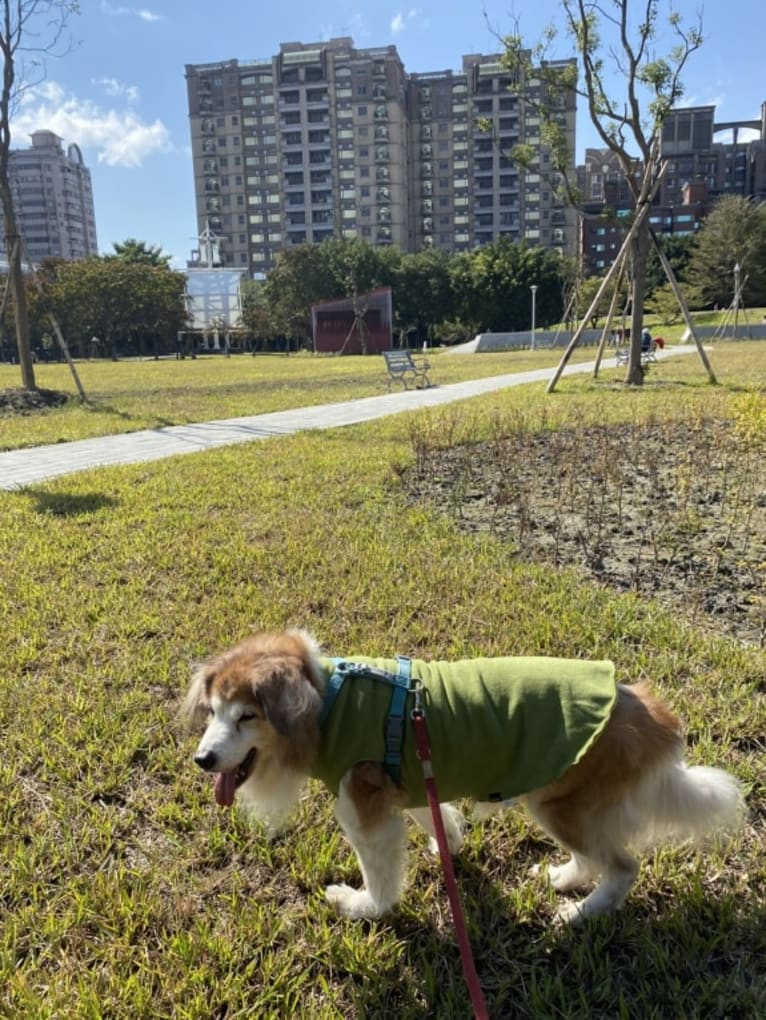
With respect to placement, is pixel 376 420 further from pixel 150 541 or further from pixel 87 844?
pixel 87 844

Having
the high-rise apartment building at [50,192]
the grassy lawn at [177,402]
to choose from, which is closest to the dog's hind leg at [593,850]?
the grassy lawn at [177,402]

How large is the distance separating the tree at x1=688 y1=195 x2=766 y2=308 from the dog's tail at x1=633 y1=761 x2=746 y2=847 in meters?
60.3

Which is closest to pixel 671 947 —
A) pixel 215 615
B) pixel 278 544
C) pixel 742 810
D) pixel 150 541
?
pixel 742 810

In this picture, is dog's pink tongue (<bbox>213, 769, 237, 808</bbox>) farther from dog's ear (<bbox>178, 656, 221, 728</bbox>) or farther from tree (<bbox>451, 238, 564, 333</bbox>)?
tree (<bbox>451, 238, 564, 333</bbox>)

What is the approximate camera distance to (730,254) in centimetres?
5475

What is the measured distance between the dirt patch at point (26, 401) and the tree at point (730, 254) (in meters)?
54.3

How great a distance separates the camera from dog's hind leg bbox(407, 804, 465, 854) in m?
2.23

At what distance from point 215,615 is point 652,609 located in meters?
2.43

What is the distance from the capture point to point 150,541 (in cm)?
507

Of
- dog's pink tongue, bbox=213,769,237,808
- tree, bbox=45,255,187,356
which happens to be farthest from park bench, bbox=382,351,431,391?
tree, bbox=45,255,187,356

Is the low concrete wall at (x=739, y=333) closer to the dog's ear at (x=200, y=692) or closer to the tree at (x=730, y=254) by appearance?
the tree at (x=730, y=254)

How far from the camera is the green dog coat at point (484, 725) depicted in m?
1.80

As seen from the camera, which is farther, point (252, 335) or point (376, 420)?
point (252, 335)

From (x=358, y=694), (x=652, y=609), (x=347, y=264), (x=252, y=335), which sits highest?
(x=347, y=264)
